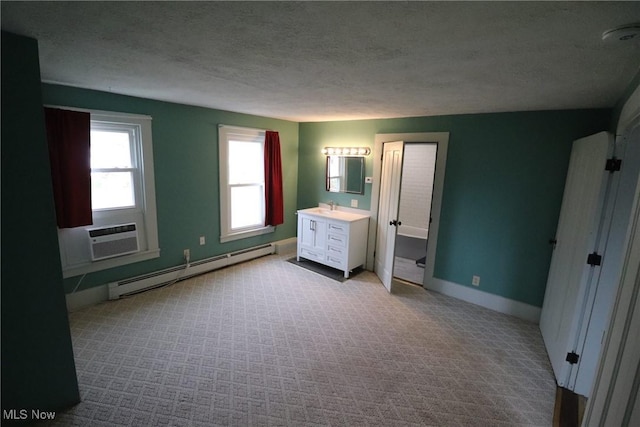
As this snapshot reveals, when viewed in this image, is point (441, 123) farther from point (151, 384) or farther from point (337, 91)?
point (151, 384)

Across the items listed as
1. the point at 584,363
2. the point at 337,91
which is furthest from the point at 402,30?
the point at 584,363

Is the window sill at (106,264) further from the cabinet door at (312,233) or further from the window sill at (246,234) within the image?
the cabinet door at (312,233)

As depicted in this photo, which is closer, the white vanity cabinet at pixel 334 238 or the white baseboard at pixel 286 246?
the white vanity cabinet at pixel 334 238

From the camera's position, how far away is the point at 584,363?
6.84ft

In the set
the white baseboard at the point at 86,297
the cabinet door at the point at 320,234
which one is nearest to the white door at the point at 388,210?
the cabinet door at the point at 320,234

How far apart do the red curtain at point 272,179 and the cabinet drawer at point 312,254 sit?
2.19ft

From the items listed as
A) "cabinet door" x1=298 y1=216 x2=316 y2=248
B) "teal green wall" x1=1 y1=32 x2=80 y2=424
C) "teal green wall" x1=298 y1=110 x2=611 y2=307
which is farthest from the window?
"teal green wall" x1=298 y1=110 x2=611 y2=307

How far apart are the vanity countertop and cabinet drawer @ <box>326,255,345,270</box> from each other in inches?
22.3

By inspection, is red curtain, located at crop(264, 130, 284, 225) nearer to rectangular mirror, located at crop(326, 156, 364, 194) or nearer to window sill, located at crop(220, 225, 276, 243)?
window sill, located at crop(220, 225, 276, 243)

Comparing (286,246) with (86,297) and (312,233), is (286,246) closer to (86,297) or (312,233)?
(312,233)

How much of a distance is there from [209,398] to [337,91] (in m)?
2.50

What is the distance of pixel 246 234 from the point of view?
14.6 ft

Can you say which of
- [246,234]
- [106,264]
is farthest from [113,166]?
[246,234]

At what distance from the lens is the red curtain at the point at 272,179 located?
14.5 ft
